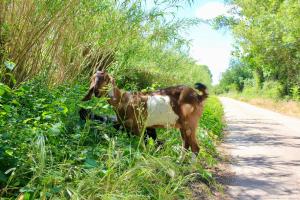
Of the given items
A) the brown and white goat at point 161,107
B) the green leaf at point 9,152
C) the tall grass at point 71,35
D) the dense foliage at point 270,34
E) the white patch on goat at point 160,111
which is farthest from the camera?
the dense foliage at point 270,34

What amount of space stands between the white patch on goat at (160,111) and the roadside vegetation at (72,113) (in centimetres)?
38

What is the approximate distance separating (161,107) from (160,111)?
0.20 feet

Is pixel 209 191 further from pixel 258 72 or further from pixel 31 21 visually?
pixel 258 72

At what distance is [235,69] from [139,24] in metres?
79.7

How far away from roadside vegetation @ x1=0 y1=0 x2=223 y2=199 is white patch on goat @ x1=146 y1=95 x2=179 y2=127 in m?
0.38

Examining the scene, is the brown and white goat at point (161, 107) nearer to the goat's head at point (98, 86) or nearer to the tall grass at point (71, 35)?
the goat's head at point (98, 86)

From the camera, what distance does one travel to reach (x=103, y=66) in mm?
8680

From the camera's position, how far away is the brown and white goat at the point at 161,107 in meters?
6.39

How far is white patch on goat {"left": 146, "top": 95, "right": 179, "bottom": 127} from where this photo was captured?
21.3 feet

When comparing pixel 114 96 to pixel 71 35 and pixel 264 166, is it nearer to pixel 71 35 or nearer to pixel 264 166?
pixel 71 35

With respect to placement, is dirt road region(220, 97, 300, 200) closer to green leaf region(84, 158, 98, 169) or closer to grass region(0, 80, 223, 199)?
grass region(0, 80, 223, 199)

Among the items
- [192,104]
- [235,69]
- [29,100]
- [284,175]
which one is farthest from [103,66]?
[235,69]

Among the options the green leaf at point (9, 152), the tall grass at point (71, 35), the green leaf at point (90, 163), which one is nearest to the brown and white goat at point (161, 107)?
the tall grass at point (71, 35)

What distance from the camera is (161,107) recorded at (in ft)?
21.4
